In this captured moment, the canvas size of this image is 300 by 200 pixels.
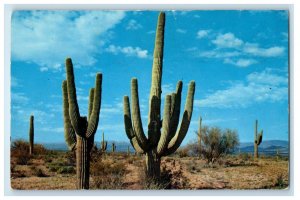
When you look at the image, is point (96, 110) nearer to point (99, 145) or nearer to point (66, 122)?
point (66, 122)

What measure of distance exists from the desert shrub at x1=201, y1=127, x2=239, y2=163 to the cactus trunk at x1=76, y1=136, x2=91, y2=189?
7.18 feet

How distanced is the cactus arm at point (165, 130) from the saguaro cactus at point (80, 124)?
122 cm

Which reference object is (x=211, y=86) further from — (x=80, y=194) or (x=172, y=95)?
(x=80, y=194)

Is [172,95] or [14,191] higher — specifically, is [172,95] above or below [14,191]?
above

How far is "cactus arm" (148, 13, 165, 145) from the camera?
1262 cm

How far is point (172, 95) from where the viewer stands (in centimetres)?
1266

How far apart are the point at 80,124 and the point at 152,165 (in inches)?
60.7

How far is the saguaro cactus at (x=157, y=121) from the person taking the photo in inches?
498

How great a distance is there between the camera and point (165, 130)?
12.7 meters

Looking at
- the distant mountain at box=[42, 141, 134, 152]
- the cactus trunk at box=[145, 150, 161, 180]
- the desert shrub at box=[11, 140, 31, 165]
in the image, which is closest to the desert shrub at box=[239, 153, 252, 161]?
the cactus trunk at box=[145, 150, 161, 180]

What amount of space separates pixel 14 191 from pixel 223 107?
4104 millimetres

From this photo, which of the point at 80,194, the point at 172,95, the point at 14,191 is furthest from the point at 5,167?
the point at 172,95
